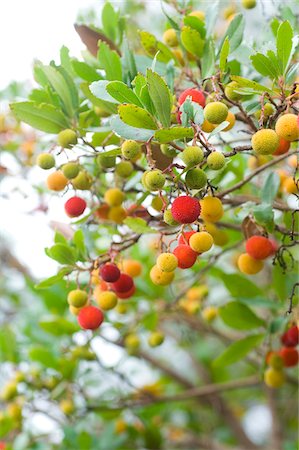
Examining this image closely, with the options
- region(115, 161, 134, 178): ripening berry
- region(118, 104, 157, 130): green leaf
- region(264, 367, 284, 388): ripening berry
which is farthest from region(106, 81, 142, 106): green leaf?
region(264, 367, 284, 388): ripening berry

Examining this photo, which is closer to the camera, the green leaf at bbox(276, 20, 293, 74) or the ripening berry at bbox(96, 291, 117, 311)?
the green leaf at bbox(276, 20, 293, 74)

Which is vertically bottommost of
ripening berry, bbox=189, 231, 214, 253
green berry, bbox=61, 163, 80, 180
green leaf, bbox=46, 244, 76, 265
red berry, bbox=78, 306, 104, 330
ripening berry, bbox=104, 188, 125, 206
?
red berry, bbox=78, 306, 104, 330

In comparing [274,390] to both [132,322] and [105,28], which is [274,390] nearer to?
[132,322]

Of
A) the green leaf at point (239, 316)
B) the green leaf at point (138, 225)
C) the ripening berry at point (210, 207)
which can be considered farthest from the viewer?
the green leaf at point (239, 316)

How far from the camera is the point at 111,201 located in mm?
1144

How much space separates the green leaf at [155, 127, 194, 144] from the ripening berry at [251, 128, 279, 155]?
0.29 feet

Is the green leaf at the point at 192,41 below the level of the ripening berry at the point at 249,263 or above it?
above

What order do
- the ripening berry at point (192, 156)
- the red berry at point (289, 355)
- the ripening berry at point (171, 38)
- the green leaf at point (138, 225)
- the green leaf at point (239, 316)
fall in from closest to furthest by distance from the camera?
the ripening berry at point (192, 156)
the green leaf at point (138, 225)
the ripening berry at point (171, 38)
the red berry at point (289, 355)
the green leaf at point (239, 316)

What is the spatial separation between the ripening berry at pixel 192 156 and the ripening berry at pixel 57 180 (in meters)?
0.33

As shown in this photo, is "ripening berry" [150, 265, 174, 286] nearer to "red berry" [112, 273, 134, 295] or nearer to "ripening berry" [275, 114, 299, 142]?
"red berry" [112, 273, 134, 295]

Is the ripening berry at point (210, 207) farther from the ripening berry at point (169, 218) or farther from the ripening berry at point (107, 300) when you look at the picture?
the ripening berry at point (107, 300)

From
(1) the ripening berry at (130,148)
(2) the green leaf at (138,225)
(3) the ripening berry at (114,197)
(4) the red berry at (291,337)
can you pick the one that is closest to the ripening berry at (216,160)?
(1) the ripening berry at (130,148)

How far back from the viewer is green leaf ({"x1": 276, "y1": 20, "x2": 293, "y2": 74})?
0.85 metres

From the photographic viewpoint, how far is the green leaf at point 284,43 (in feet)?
2.80
